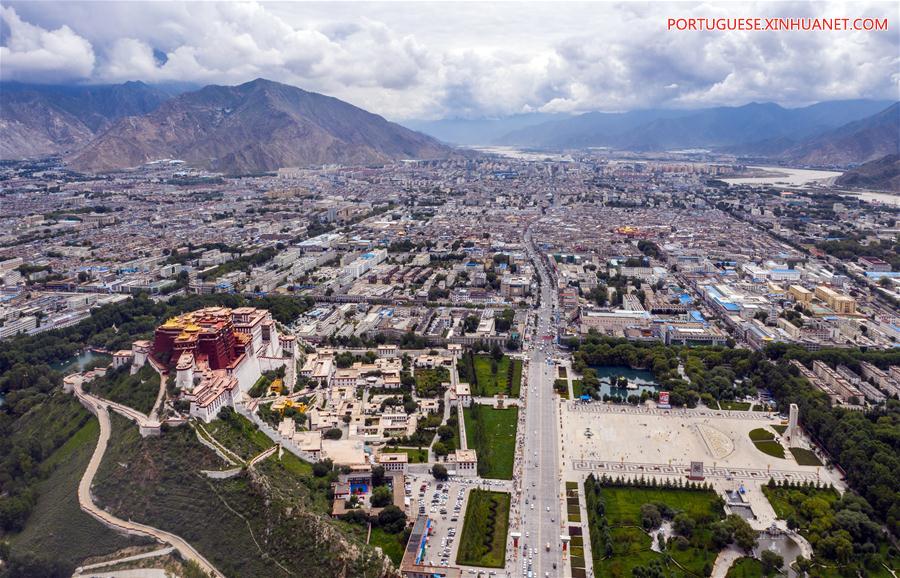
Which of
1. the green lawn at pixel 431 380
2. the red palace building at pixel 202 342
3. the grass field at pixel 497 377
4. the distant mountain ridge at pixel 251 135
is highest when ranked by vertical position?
the distant mountain ridge at pixel 251 135

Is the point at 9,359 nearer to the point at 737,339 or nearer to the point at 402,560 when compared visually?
the point at 402,560

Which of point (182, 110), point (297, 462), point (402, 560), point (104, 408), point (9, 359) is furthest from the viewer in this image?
point (182, 110)

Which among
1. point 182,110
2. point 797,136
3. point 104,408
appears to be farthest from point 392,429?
point 797,136

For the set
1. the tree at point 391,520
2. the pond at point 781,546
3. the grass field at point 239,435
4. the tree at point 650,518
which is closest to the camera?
the pond at point 781,546

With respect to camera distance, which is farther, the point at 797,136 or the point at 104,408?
the point at 797,136

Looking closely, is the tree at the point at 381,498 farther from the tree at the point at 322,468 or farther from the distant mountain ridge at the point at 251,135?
the distant mountain ridge at the point at 251,135

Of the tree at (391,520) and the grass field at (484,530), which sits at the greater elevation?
the tree at (391,520)

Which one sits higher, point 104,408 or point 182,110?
point 182,110

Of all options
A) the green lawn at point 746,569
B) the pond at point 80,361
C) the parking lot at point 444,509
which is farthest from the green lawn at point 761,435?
the pond at point 80,361

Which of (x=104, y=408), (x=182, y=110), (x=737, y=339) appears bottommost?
(x=737, y=339)
